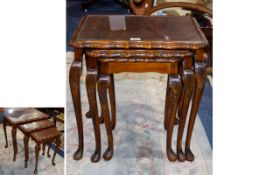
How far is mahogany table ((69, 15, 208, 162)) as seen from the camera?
124cm

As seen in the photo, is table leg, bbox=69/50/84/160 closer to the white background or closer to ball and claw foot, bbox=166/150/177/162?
the white background

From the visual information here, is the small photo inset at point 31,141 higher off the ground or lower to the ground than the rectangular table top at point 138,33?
lower

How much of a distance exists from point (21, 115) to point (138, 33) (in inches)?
18.4

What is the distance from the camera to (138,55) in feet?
4.11

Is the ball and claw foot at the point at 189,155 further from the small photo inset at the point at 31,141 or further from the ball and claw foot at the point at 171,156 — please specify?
the small photo inset at the point at 31,141

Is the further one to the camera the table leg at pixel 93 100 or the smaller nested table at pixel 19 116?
the table leg at pixel 93 100

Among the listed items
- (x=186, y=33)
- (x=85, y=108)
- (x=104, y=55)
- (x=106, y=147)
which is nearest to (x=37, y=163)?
(x=104, y=55)

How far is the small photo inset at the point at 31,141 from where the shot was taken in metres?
1.05

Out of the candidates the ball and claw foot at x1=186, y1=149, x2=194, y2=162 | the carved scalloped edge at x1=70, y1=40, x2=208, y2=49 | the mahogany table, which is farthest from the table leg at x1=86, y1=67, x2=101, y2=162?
the ball and claw foot at x1=186, y1=149, x2=194, y2=162

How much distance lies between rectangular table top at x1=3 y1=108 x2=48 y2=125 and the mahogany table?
0.83 ft

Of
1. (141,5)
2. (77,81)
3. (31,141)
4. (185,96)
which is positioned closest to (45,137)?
(31,141)

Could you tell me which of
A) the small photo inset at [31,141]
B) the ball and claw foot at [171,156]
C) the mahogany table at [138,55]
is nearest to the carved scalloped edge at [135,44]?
the mahogany table at [138,55]
